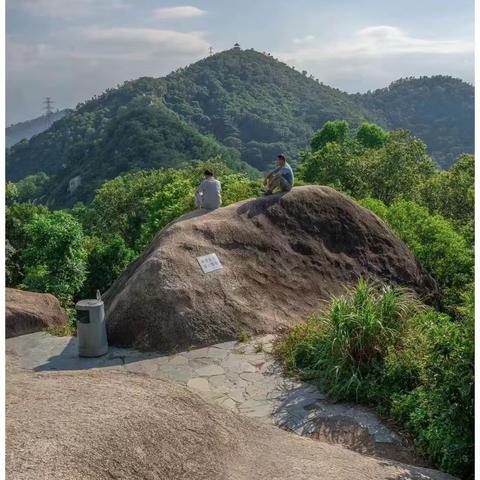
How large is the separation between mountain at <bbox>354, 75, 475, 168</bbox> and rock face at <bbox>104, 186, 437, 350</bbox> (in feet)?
277

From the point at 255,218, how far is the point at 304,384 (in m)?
4.02

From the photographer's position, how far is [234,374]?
27.5ft

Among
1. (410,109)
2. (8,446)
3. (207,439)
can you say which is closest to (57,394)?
(8,446)

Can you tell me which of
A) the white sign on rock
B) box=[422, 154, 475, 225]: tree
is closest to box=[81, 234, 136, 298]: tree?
box=[422, 154, 475, 225]: tree

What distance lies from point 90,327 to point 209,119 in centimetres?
9793

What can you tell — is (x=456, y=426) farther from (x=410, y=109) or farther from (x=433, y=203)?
(x=410, y=109)

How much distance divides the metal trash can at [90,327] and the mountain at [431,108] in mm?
89247

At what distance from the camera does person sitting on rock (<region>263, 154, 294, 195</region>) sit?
38.0ft

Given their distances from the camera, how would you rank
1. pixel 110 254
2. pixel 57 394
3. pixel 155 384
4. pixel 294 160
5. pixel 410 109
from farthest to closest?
pixel 410 109, pixel 294 160, pixel 110 254, pixel 155 384, pixel 57 394

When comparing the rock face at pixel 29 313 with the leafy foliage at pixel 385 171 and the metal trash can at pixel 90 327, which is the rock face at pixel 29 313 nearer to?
the metal trash can at pixel 90 327

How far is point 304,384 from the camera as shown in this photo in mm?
8055

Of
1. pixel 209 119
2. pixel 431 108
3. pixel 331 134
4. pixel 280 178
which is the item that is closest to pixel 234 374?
pixel 280 178

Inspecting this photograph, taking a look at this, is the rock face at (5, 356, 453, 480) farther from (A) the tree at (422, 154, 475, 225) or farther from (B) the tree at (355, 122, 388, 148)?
(B) the tree at (355, 122, 388, 148)

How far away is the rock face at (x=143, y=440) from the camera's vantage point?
4.66 metres
